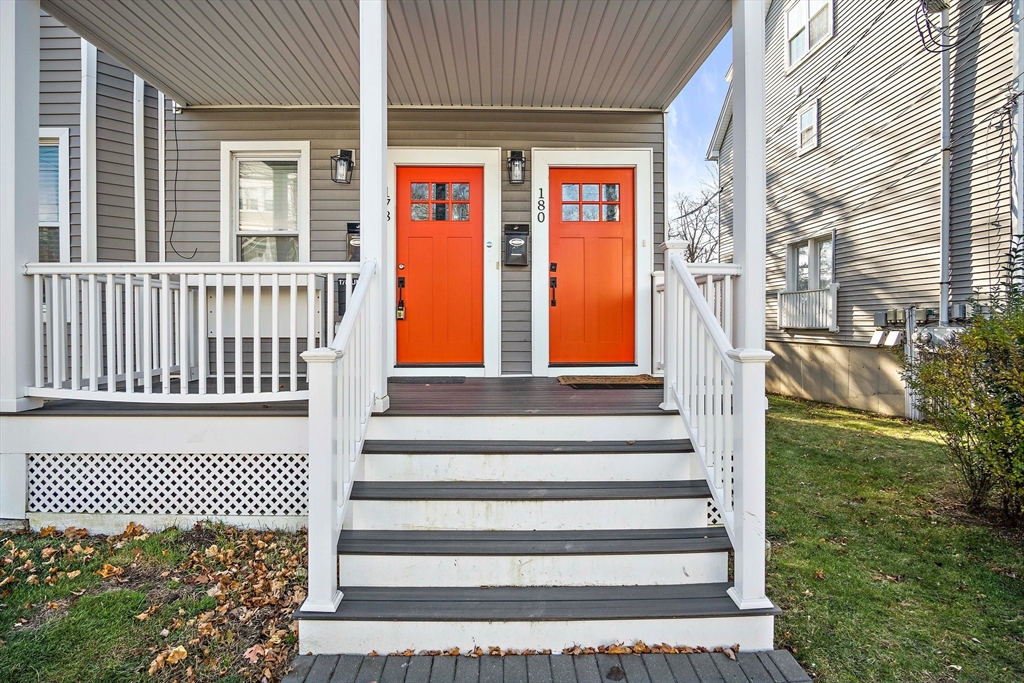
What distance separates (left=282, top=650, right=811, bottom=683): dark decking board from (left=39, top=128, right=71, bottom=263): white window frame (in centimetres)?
454

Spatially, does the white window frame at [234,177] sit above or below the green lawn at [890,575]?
above

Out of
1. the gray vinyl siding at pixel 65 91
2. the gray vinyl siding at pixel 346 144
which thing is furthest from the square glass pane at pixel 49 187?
the gray vinyl siding at pixel 346 144

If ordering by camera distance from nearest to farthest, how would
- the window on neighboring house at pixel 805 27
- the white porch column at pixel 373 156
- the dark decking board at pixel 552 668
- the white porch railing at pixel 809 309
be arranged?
the dark decking board at pixel 552 668 → the white porch column at pixel 373 156 → the white porch railing at pixel 809 309 → the window on neighboring house at pixel 805 27

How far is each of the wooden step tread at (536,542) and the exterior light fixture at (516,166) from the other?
3.31 m

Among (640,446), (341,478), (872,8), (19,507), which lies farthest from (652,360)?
(872,8)

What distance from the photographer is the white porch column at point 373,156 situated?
2859mm

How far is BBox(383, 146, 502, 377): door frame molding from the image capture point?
4711mm

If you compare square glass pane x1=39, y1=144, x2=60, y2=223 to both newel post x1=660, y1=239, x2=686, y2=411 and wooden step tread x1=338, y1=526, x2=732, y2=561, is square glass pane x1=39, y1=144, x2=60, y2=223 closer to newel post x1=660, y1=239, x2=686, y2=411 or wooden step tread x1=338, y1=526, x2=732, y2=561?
wooden step tread x1=338, y1=526, x2=732, y2=561

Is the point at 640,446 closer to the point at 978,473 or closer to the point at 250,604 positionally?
the point at 250,604

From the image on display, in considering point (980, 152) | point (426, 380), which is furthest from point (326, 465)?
point (980, 152)

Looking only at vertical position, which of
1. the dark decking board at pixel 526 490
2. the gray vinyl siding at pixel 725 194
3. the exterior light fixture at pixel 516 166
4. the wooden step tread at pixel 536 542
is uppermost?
the gray vinyl siding at pixel 725 194

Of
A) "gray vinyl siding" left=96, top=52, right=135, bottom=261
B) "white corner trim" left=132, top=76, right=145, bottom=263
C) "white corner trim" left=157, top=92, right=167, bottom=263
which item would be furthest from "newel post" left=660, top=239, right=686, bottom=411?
"gray vinyl siding" left=96, top=52, right=135, bottom=261

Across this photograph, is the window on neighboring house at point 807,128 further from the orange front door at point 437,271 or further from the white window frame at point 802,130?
the orange front door at point 437,271

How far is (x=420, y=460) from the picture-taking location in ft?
8.63
